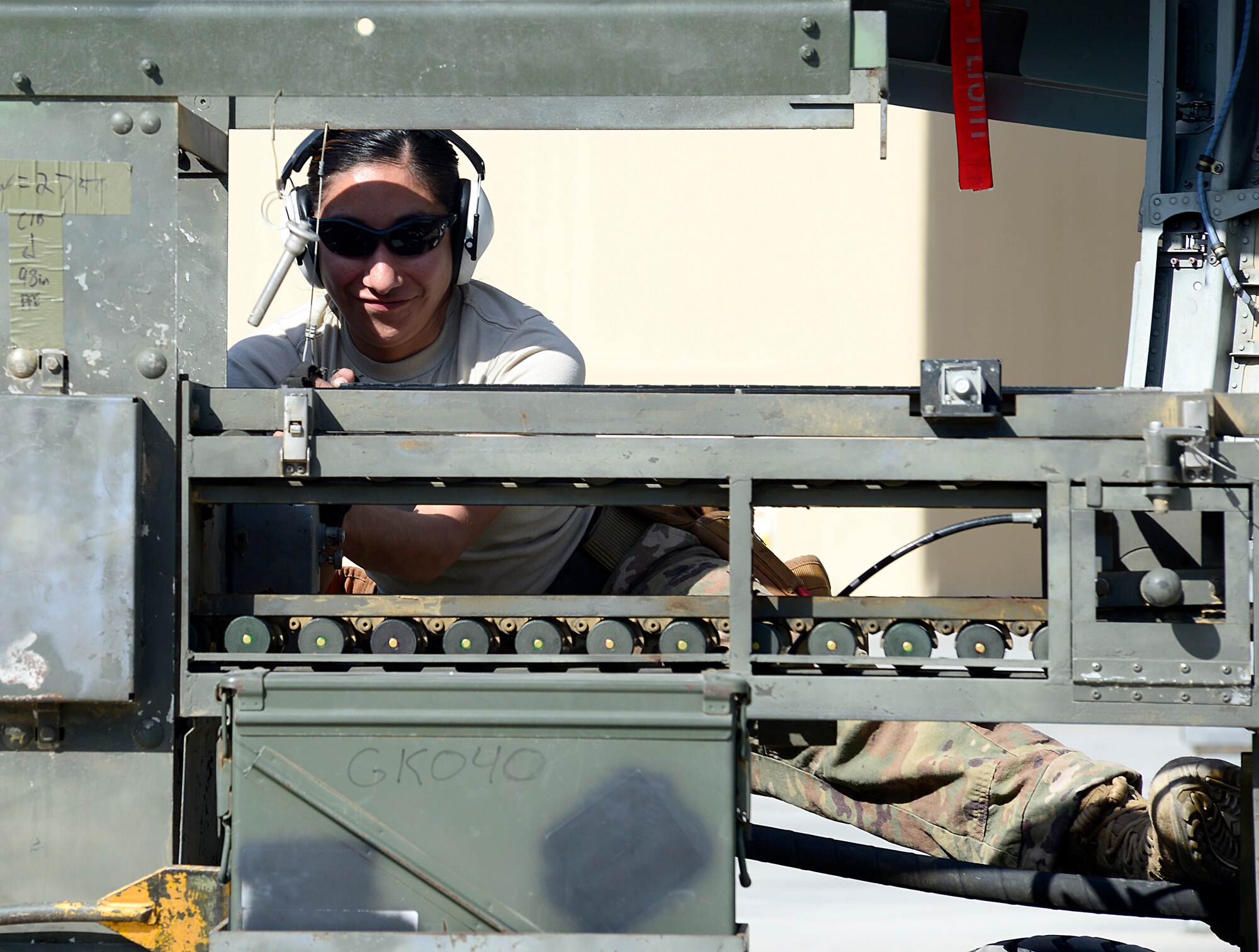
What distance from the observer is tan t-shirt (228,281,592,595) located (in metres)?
3.11

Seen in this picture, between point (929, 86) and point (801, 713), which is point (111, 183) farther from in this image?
point (929, 86)

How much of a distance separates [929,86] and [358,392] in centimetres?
243

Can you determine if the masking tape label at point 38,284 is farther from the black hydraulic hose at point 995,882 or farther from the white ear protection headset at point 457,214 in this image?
the black hydraulic hose at point 995,882

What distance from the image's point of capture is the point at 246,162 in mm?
9289

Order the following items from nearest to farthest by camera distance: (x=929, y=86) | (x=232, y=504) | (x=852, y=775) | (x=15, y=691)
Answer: (x=15, y=691), (x=232, y=504), (x=852, y=775), (x=929, y=86)

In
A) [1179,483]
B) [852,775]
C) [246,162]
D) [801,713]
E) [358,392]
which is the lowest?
[852,775]

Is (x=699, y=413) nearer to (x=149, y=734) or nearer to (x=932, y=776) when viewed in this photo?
(x=149, y=734)

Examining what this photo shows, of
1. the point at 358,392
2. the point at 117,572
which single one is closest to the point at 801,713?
the point at 358,392

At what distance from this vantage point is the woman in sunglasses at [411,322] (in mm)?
3072

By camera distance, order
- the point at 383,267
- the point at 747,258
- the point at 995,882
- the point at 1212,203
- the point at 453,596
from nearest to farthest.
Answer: the point at 453,596 → the point at 995,882 → the point at 383,267 → the point at 1212,203 → the point at 747,258

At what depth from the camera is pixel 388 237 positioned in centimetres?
307

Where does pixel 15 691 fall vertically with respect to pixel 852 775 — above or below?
above

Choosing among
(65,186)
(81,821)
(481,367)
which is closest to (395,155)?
(481,367)

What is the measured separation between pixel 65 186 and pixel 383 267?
0.93 metres
